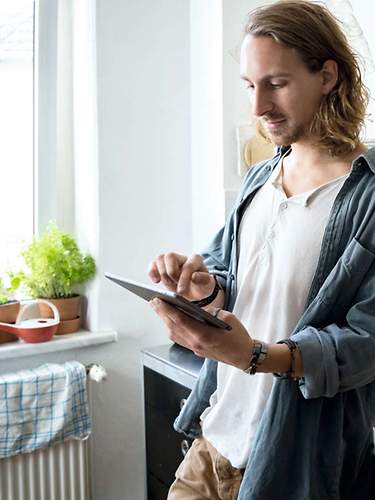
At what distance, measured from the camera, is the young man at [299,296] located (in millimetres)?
925

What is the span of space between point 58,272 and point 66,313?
Answer: 0.15 meters

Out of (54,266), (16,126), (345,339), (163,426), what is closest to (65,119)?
(16,126)

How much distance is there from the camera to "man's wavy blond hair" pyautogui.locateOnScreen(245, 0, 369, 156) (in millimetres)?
1010

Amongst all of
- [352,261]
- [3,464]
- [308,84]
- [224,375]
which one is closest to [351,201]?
[352,261]

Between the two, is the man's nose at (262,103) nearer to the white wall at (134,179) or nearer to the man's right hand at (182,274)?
the man's right hand at (182,274)

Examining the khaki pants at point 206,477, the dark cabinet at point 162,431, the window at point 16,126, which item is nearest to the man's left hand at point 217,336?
the khaki pants at point 206,477

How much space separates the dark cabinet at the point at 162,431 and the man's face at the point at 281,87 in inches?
30.4

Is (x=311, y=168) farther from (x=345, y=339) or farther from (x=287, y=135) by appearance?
(x=345, y=339)

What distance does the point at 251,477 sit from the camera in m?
0.98

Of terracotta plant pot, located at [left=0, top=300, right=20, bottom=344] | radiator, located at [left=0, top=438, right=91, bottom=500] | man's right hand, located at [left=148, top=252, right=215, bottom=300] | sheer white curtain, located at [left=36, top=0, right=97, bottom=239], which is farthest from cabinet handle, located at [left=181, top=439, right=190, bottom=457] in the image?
sheer white curtain, located at [left=36, top=0, right=97, bottom=239]

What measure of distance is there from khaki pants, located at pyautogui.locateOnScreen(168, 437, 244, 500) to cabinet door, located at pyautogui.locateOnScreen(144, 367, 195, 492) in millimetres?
370

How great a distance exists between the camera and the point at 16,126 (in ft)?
6.95

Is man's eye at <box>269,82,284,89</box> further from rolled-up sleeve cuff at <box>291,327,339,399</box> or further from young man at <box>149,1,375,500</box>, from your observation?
rolled-up sleeve cuff at <box>291,327,339,399</box>

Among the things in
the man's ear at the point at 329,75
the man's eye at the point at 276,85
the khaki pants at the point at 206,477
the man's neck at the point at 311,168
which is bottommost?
the khaki pants at the point at 206,477
